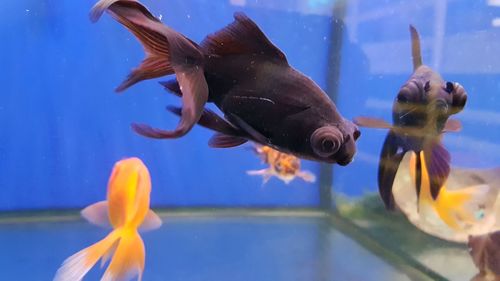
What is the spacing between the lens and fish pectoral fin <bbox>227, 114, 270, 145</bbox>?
0.45 m

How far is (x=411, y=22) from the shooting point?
1300 millimetres

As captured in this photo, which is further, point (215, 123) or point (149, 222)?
point (149, 222)

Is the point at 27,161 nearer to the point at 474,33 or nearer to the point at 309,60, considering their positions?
the point at 309,60

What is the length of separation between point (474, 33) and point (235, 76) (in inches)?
37.9

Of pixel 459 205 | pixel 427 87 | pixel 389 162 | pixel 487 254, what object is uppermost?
pixel 427 87

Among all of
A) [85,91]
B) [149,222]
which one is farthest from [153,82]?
[149,222]

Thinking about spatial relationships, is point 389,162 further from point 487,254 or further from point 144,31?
point 487,254

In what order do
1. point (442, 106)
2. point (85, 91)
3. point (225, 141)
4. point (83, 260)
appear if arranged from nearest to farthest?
point (225, 141) → point (442, 106) → point (83, 260) → point (85, 91)

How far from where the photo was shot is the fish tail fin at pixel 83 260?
2.57 ft

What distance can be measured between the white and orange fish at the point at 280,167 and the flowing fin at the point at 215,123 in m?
1.08

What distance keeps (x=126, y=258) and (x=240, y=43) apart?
0.61 m

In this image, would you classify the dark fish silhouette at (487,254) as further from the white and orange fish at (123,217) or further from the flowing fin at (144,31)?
the flowing fin at (144,31)

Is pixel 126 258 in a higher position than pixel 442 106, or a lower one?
lower

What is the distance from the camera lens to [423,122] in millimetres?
640
